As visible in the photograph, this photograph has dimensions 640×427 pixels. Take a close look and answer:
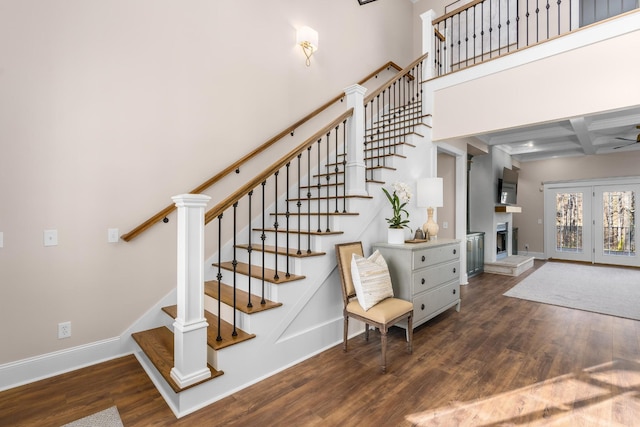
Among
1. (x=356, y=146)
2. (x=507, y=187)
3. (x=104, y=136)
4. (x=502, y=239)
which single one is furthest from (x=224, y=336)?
(x=502, y=239)

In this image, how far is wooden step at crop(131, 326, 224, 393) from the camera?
6.63 ft

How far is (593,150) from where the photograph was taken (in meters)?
7.00

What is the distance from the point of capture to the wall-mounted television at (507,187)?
679cm

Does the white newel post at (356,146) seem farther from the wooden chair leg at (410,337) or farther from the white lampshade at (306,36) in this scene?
the white lampshade at (306,36)

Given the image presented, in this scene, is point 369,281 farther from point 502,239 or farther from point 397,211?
point 502,239

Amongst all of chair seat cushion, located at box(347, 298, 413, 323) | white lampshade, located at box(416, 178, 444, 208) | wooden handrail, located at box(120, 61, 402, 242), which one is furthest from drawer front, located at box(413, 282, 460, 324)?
wooden handrail, located at box(120, 61, 402, 242)

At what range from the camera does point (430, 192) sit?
3.69 metres

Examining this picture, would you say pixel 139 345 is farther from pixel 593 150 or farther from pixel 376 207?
pixel 593 150

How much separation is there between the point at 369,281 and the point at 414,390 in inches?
33.0

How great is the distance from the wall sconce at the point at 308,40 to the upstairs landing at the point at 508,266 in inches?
211

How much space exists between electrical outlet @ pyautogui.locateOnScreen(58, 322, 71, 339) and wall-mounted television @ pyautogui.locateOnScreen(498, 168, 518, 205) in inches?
295

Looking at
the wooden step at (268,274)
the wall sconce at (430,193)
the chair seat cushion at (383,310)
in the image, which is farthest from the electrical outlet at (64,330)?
the wall sconce at (430,193)

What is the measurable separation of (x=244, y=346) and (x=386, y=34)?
6068 millimetres

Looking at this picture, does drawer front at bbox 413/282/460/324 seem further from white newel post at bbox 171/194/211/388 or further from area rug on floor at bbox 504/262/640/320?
white newel post at bbox 171/194/211/388
